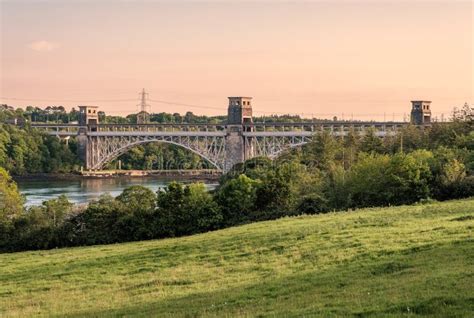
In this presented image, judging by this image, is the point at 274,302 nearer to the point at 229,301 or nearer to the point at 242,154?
the point at 229,301

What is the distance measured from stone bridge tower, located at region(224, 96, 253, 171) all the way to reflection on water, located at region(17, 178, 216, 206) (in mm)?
8471

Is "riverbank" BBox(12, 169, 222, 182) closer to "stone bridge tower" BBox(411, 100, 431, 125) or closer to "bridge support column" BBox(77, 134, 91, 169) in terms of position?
"bridge support column" BBox(77, 134, 91, 169)

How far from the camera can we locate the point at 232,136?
100250 millimetres

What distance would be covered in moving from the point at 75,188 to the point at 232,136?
80.8ft

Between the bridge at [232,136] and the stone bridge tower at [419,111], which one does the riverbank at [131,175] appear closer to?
the bridge at [232,136]

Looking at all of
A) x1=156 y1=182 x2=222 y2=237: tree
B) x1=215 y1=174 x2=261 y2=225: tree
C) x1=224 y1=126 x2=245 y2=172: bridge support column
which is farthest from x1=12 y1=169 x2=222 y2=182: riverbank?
x1=156 y1=182 x2=222 y2=237: tree

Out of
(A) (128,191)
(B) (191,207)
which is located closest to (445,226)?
(B) (191,207)

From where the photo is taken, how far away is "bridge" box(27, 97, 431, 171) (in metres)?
89.6

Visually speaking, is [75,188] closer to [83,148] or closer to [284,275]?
[83,148]

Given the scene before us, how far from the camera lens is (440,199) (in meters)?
33.7

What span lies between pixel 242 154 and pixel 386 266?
84541 millimetres

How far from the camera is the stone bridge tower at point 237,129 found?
323ft

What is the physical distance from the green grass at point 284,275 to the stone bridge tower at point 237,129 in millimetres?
72237

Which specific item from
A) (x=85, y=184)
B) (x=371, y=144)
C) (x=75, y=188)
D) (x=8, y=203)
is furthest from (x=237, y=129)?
(x=8, y=203)
